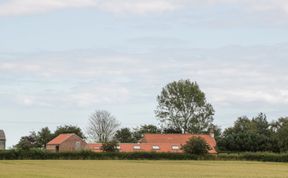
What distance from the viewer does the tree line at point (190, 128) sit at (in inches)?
5331

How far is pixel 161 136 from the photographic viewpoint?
445 ft

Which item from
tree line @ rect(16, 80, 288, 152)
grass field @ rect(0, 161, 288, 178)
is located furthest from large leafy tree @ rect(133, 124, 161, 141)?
grass field @ rect(0, 161, 288, 178)

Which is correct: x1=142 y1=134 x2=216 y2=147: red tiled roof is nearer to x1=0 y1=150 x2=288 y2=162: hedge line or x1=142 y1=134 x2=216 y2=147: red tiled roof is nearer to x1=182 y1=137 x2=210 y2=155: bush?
x1=182 y1=137 x2=210 y2=155: bush

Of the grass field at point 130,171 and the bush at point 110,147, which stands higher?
the bush at point 110,147

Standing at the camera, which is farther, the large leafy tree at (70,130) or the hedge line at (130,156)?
the large leafy tree at (70,130)

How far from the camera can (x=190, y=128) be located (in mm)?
147125

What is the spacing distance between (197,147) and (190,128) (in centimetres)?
3835

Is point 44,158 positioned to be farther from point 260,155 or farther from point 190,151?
point 260,155

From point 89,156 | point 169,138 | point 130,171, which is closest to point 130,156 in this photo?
point 89,156

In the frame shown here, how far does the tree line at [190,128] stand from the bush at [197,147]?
26508 millimetres

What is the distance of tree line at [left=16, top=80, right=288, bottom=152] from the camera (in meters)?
135

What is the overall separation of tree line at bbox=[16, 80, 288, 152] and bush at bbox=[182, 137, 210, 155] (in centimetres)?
2651

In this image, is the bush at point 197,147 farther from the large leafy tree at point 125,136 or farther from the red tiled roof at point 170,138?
Answer: the large leafy tree at point 125,136

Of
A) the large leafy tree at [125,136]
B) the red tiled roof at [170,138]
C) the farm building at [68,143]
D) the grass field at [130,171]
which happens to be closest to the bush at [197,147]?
the red tiled roof at [170,138]
